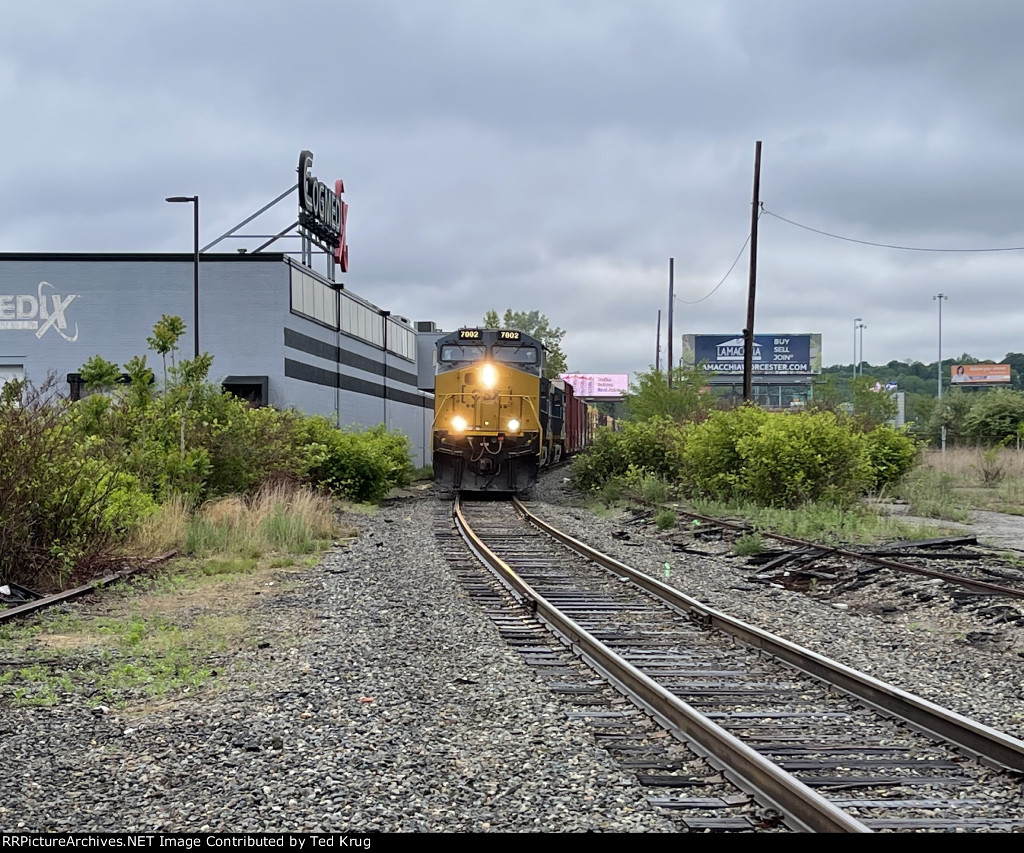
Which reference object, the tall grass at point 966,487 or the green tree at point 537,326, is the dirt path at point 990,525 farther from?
the green tree at point 537,326

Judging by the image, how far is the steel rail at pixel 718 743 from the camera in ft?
14.6

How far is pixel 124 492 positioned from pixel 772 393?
356 feet

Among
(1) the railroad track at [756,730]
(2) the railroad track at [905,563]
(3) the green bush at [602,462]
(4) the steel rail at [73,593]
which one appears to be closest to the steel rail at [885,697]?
(1) the railroad track at [756,730]

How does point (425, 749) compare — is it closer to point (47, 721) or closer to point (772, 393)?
point (47, 721)

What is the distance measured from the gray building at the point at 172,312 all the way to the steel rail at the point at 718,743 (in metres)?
31.0

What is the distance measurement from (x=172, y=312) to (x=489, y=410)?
65.5ft

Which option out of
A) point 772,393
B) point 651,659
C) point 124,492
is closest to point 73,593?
point 124,492

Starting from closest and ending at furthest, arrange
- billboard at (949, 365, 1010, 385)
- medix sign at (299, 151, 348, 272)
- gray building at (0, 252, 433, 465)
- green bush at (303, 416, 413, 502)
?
green bush at (303, 416, 413, 502), gray building at (0, 252, 433, 465), medix sign at (299, 151, 348, 272), billboard at (949, 365, 1010, 385)

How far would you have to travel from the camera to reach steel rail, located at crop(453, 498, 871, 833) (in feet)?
14.6

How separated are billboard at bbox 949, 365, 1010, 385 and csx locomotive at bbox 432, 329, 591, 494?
98912 millimetres

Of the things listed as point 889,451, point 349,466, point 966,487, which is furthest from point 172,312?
point 966,487

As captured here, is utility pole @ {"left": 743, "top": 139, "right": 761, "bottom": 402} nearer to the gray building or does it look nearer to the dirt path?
the dirt path

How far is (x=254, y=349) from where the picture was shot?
128 feet

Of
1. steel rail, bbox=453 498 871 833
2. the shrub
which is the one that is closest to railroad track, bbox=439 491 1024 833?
steel rail, bbox=453 498 871 833
